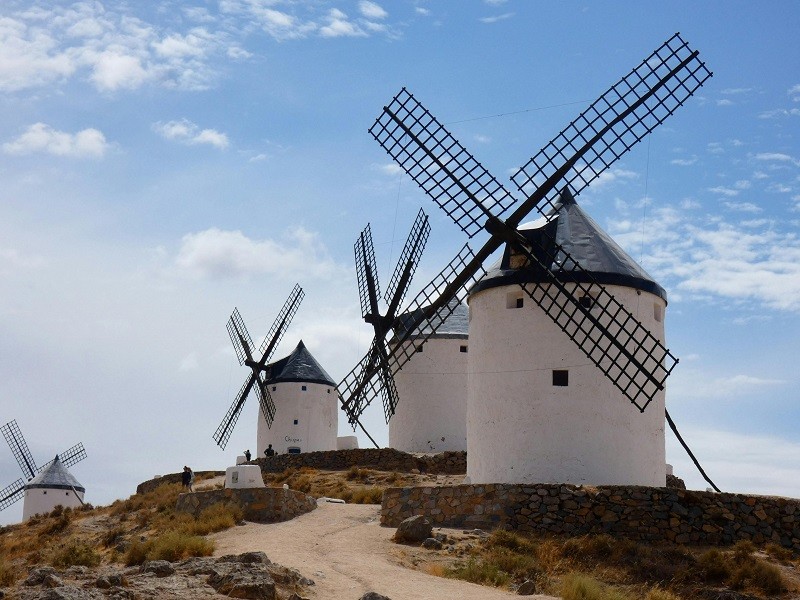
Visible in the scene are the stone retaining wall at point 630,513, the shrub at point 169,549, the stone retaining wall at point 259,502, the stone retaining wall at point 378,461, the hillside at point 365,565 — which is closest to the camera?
the hillside at point 365,565

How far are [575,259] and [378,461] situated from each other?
10491 mm

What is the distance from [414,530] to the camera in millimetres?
15969

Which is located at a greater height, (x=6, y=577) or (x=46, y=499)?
(x=46, y=499)

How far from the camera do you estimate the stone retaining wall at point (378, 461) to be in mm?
26516

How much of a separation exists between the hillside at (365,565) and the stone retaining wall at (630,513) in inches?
15.7

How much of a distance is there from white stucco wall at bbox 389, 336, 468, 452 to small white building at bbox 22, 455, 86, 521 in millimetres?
16563

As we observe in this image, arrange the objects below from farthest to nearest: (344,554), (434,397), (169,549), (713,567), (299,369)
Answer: (299,369) → (434,397) → (713,567) → (344,554) → (169,549)

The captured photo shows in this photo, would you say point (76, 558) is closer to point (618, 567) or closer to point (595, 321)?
point (618, 567)

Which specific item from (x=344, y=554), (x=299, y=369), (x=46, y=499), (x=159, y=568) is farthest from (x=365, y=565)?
(x=46, y=499)

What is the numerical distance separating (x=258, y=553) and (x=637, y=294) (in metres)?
9.07

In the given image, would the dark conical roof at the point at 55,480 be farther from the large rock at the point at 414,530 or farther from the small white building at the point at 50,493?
the large rock at the point at 414,530

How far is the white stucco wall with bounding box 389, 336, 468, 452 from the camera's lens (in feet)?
94.8

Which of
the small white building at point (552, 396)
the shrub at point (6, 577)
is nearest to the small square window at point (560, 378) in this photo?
the small white building at point (552, 396)

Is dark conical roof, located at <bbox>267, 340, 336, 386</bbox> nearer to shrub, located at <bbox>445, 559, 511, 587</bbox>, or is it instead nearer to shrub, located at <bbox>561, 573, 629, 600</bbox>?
shrub, located at <bbox>445, 559, 511, 587</bbox>
